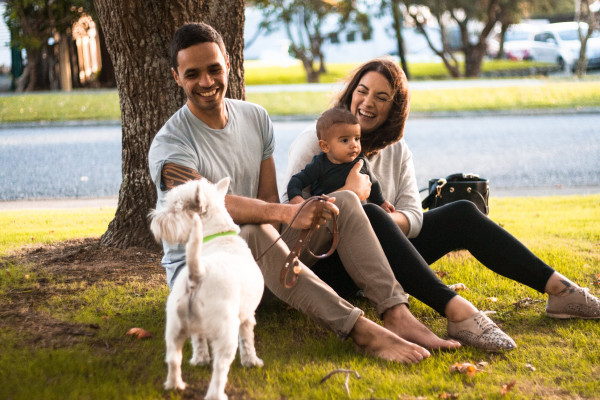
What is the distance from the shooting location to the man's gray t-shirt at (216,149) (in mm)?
3537

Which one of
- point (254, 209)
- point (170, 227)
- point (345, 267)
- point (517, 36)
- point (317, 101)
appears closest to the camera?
point (170, 227)

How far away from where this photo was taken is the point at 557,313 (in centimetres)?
404

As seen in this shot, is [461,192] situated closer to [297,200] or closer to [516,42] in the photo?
[297,200]

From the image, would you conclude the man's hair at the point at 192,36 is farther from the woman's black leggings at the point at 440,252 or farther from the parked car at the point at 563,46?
the parked car at the point at 563,46

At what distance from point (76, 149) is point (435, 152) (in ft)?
20.2

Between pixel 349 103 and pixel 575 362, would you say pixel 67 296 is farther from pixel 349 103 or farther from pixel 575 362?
pixel 575 362

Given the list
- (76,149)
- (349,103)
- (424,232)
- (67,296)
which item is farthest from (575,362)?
(76,149)

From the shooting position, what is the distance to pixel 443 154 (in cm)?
1159

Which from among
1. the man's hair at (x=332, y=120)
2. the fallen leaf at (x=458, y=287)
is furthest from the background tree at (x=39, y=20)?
the fallen leaf at (x=458, y=287)

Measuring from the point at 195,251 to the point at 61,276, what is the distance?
7.73 ft

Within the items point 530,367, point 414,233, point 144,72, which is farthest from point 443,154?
point 530,367

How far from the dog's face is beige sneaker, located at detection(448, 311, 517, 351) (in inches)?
56.3

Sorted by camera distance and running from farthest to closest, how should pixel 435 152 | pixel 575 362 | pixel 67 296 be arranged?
pixel 435 152
pixel 67 296
pixel 575 362

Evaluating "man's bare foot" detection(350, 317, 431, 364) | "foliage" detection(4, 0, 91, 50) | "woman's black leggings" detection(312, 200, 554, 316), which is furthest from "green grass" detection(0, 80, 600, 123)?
"man's bare foot" detection(350, 317, 431, 364)
